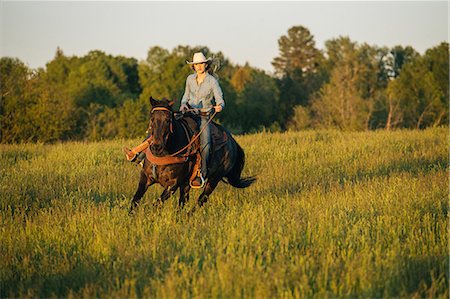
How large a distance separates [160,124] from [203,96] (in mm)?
1685

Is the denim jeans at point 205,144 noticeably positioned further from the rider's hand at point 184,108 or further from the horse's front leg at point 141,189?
the horse's front leg at point 141,189

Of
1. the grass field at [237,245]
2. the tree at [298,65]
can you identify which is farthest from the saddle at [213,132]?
the tree at [298,65]

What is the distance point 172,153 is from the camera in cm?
884

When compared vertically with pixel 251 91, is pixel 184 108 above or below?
below

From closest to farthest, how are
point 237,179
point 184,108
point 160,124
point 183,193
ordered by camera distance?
point 160,124, point 184,108, point 183,193, point 237,179

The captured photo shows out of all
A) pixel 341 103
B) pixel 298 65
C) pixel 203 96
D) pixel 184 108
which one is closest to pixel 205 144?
pixel 184 108

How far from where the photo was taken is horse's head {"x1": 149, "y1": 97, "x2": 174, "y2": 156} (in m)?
8.15

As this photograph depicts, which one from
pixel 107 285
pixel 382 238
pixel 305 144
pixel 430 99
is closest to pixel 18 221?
pixel 107 285

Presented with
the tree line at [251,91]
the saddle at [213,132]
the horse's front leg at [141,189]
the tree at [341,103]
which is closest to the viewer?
the horse's front leg at [141,189]

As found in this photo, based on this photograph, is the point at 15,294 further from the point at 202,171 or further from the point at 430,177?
the point at 430,177

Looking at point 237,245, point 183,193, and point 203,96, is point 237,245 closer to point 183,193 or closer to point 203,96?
A: point 183,193

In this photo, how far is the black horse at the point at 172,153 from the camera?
8.22 metres

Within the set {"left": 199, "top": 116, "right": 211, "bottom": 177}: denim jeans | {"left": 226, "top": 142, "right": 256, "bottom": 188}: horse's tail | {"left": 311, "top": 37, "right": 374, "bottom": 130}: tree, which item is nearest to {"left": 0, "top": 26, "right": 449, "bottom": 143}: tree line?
{"left": 311, "top": 37, "right": 374, "bottom": 130}: tree

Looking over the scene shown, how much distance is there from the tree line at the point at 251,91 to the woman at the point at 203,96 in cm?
2305
